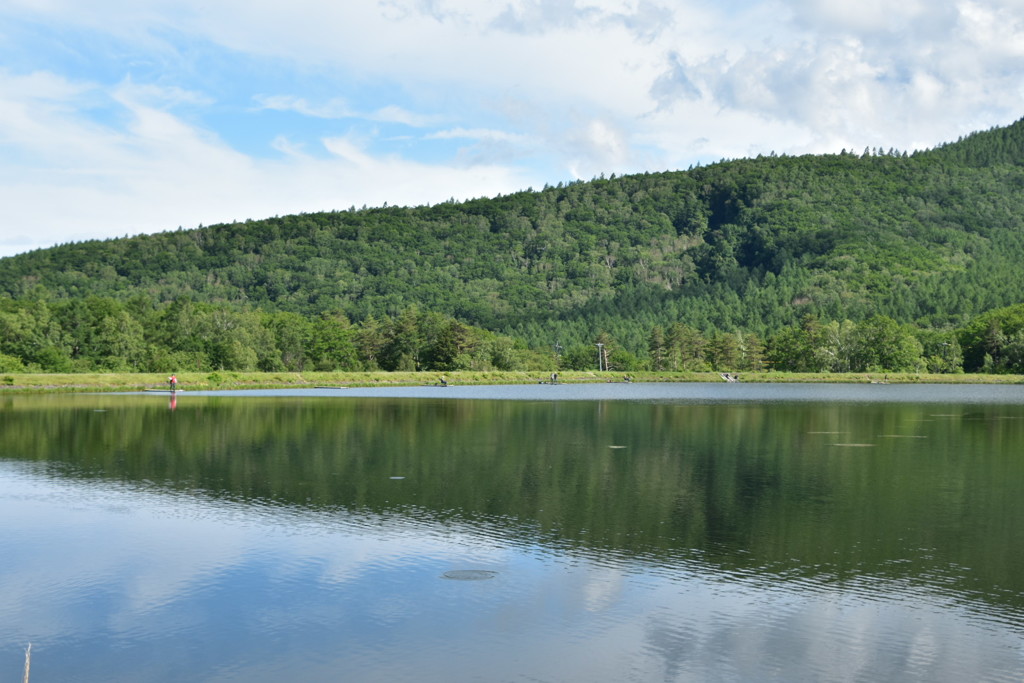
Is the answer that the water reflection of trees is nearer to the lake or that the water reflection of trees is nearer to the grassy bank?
the lake

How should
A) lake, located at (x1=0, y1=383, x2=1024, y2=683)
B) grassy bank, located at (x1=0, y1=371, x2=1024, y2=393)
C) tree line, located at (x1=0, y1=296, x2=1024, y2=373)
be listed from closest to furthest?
lake, located at (x1=0, y1=383, x2=1024, y2=683) < grassy bank, located at (x1=0, y1=371, x2=1024, y2=393) < tree line, located at (x1=0, y1=296, x2=1024, y2=373)

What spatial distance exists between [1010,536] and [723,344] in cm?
17672

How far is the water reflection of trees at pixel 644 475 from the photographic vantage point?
59.8 feet

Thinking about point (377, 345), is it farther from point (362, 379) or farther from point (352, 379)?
point (352, 379)

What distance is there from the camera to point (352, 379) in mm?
119875

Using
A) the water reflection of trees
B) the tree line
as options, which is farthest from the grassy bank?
the water reflection of trees

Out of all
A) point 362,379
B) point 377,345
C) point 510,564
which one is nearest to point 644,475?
point 510,564

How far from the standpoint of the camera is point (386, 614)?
13.6 meters

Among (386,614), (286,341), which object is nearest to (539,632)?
(386,614)

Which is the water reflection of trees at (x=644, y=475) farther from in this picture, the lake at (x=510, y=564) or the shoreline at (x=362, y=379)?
the shoreline at (x=362, y=379)

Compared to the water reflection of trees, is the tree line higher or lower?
higher

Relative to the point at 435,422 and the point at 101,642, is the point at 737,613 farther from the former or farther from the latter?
the point at 435,422

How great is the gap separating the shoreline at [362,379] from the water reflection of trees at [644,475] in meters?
40.6

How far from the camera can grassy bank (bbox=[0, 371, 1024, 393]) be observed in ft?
305
